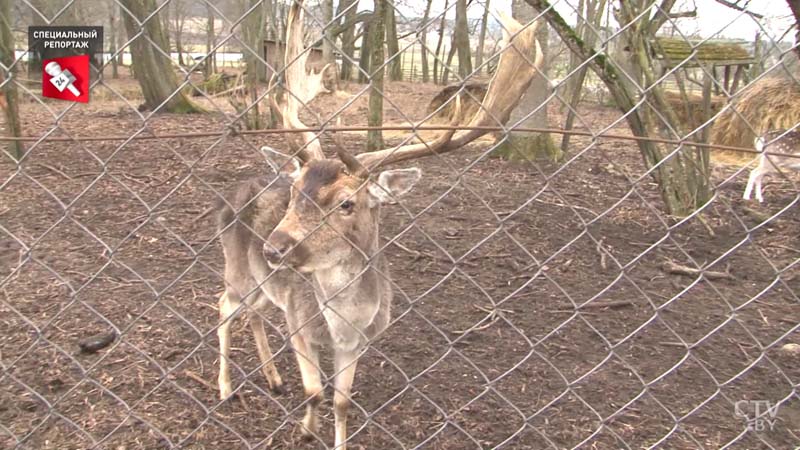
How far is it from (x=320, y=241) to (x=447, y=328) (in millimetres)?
1702

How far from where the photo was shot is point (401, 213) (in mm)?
6418

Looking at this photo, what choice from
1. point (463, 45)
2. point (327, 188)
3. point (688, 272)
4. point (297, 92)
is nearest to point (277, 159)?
point (297, 92)

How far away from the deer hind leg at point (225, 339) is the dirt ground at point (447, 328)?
91 mm

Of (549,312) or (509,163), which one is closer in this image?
(549,312)

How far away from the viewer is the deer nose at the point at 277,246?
2.61 meters

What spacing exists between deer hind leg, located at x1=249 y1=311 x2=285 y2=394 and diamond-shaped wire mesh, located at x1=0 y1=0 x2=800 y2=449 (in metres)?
0.04

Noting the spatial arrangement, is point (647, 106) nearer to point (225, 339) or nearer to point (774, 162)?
point (774, 162)

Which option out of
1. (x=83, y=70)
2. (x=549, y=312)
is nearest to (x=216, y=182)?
(x=549, y=312)

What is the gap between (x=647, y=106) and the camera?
558 centimetres

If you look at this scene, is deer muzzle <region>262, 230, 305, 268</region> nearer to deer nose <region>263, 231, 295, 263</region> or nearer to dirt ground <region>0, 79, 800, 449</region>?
deer nose <region>263, 231, 295, 263</region>

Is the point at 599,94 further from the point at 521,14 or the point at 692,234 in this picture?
the point at 692,234

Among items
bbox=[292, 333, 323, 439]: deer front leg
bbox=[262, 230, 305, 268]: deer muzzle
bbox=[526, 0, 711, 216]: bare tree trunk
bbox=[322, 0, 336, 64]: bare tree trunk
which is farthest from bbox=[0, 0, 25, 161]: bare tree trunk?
bbox=[526, 0, 711, 216]: bare tree trunk

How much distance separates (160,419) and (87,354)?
846 millimetres

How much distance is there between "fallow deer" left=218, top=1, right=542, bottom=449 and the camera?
8.80 ft
